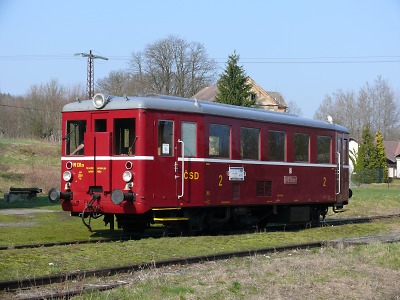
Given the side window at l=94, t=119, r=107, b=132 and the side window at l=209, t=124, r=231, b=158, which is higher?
the side window at l=94, t=119, r=107, b=132

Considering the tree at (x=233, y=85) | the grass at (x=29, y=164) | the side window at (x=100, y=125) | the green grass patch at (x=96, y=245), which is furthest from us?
A: the tree at (x=233, y=85)

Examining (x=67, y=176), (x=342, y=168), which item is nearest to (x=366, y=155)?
(x=342, y=168)

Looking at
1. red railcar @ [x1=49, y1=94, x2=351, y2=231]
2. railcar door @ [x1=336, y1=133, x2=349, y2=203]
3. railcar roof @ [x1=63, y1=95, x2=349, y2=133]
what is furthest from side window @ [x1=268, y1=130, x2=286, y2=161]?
railcar door @ [x1=336, y1=133, x2=349, y2=203]

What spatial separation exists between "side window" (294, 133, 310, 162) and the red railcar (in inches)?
30.1

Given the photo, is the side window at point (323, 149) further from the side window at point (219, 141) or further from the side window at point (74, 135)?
the side window at point (74, 135)

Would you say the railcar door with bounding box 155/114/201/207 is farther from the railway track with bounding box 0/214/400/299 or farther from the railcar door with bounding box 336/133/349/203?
the railcar door with bounding box 336/133/349/203

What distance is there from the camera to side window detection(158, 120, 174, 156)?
14.0 meters

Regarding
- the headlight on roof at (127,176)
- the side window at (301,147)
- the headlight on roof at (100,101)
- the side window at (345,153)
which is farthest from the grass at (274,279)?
the side window at (345,153)

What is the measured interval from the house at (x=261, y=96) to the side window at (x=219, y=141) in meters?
58.4

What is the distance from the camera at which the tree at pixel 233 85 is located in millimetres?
56406

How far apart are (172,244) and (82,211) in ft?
8.25

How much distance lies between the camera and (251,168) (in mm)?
16312

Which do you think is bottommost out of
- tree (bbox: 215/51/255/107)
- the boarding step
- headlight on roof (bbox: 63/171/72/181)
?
the boarding step

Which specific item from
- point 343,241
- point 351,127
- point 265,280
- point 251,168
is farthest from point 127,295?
point 351,127
